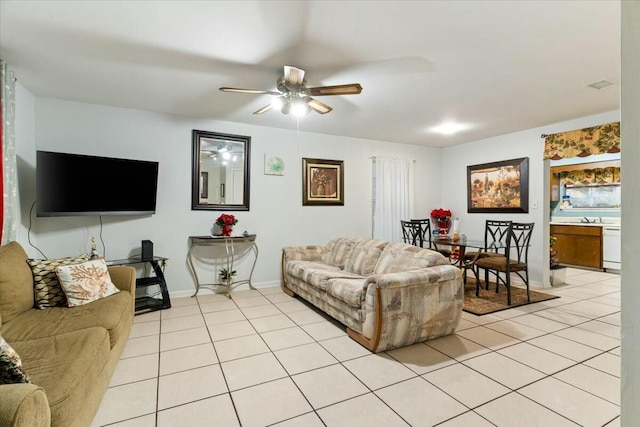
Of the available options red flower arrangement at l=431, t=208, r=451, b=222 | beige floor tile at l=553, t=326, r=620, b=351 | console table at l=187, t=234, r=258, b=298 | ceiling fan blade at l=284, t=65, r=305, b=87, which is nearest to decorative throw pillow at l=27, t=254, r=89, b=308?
console table at l=187, t=234, r=258, b=298

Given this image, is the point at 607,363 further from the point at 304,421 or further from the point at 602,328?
the point at 304,421

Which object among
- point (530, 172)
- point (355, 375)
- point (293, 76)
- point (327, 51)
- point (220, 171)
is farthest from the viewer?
point (530, 172)

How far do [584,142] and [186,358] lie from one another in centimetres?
530

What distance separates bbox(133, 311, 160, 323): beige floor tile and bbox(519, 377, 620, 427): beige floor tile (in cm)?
340

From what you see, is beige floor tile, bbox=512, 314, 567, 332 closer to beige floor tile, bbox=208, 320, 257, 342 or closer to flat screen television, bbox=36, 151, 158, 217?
beige floor tile, bbox=208, 320, 257, 342

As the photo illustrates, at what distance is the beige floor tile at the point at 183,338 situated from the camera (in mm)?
2742

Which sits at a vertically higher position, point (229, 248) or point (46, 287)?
point (229, 248)

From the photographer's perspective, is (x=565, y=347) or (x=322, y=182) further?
(x=322, y=182)

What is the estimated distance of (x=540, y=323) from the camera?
3.24 m

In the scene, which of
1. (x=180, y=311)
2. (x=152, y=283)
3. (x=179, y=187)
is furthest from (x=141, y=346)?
(x=179, y=187)

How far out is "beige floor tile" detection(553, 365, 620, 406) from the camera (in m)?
2.01
